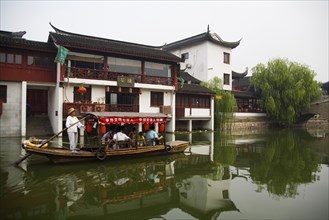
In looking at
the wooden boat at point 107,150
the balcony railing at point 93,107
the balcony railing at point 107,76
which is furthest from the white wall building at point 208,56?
the wooden boat at point 107,150

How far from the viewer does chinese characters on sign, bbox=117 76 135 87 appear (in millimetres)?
17703

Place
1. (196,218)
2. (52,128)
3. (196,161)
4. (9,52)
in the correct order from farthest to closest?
(52,128)
(9,52)
(196,161)
(196,218)

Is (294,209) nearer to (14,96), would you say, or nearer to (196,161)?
(196,161)

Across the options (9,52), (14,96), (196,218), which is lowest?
(196,218)

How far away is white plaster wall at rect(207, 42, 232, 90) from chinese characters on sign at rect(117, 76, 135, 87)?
12.4 meters

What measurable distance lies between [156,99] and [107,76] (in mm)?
4323

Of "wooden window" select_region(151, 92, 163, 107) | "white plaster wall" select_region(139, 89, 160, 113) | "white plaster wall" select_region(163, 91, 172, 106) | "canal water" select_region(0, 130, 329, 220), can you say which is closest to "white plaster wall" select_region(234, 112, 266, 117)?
"white plaster wall" select_region(163, 91, 172, 106)

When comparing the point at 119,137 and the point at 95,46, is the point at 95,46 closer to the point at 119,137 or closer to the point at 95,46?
the point at 95,46

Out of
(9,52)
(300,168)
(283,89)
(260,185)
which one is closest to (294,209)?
(260,185)

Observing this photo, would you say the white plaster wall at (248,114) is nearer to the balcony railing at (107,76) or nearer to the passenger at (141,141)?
the balcony railing at (107,76)

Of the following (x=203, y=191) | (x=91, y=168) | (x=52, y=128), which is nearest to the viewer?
(x=203, y=191)

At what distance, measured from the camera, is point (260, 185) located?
726 cm

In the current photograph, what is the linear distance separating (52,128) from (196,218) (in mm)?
13998

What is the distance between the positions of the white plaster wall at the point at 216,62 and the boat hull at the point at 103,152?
18.5m
